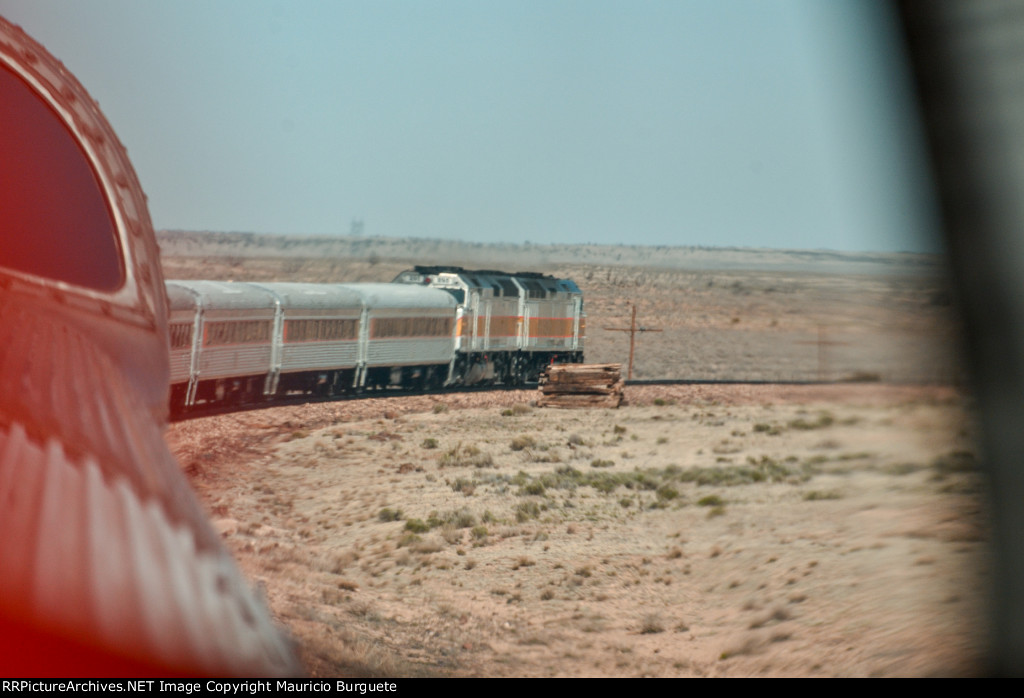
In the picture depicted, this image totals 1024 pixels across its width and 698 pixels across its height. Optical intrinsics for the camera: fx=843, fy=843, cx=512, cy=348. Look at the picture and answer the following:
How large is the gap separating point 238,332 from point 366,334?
505 centimetres

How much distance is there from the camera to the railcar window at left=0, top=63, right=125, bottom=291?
3650 mm

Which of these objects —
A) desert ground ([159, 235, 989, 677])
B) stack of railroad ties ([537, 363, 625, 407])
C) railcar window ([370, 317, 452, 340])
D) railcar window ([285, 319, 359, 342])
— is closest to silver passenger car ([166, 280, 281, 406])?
railcar window ([285, 319, 359, 342])

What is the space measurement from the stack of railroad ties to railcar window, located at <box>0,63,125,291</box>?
23.2 m

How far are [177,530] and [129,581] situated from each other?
0.83ft

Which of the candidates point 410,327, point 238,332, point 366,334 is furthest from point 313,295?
point 410,327

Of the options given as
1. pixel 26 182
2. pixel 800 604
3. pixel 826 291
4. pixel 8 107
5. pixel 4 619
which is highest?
pixel 826 291

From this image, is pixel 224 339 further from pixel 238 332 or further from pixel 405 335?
pixel 405 335

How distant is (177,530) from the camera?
166 cm

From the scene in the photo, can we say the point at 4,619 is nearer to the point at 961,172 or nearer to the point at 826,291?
the point at 961,172

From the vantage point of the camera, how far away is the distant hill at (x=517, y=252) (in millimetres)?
108438

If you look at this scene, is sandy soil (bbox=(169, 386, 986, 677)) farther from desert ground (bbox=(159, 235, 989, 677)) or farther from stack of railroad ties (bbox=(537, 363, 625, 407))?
stack of railroad ties (bbox=(537, 363, 625, 407))

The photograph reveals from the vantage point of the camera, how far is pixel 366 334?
24328 mm

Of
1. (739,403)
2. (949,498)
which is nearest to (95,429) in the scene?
(949,498)

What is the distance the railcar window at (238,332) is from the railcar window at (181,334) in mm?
690
